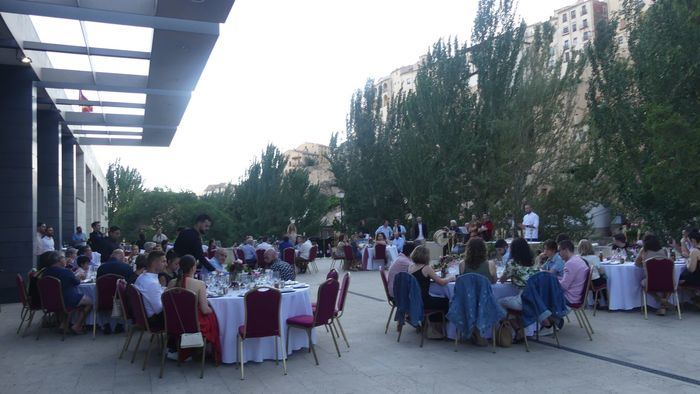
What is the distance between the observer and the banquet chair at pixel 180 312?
5.58 meters

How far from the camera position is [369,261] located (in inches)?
725

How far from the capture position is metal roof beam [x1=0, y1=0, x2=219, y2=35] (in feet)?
26.6

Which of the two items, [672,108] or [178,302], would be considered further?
[672,108]

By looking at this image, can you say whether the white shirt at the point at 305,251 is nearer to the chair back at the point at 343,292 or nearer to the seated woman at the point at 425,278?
the chair back at the point at 343,292

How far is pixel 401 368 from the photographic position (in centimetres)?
584

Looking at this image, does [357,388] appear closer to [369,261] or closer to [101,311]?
[101,311]

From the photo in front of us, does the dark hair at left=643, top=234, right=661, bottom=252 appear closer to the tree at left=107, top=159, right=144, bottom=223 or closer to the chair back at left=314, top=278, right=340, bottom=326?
the chair back at left=314, top=278, right=340, bottom=326

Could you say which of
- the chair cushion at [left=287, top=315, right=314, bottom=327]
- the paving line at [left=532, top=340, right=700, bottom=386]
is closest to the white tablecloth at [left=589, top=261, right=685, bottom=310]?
the paving line at [left=532, top=340, right=700, bottom=386]

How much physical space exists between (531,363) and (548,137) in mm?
16451

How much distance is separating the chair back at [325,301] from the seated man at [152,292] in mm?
1762

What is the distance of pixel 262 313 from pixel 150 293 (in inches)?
56.8

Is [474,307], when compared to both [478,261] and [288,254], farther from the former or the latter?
[288,254]

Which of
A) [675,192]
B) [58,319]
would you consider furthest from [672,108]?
[58,319]

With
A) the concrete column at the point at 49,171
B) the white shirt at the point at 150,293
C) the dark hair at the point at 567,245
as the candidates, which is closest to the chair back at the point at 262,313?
the white shirt at the point at 150,293
